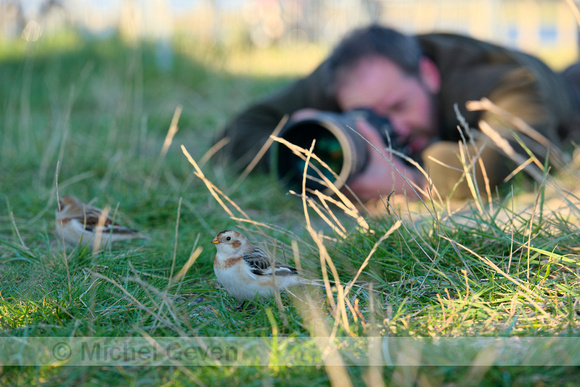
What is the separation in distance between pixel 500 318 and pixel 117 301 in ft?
3.64

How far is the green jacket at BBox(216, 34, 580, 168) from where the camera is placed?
3129mm


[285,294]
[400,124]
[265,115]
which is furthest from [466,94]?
[285,294]

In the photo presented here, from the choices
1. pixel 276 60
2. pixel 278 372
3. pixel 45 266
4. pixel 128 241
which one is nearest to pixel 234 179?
pixel 128 241

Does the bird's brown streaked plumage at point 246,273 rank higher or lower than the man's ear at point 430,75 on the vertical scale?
lower

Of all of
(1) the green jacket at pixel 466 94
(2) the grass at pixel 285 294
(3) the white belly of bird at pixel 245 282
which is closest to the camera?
(2) the grass at pixel 285 294

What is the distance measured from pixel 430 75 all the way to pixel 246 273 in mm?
2426

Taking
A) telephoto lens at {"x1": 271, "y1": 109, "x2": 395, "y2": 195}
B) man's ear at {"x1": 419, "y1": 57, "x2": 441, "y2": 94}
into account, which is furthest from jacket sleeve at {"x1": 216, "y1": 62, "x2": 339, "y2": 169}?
man's ear at {"x1": 419, "y1": 57, "x2": 441, "y2": 94}

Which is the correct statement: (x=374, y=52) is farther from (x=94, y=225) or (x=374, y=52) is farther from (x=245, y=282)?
(x=245, y=282)

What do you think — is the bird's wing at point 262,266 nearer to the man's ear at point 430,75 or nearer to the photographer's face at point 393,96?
the photographer's face at point 393,96

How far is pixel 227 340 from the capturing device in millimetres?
1480

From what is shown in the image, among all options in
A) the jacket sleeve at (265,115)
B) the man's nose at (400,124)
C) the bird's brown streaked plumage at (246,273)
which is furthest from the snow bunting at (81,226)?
the man's nose at (400,124)

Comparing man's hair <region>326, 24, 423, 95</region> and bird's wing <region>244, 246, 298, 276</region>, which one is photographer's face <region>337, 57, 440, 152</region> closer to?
man's hair <region>326, 24, 423, 95</region>

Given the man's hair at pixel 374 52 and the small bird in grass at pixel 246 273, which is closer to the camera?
the small bird in grass at pixel 246 273

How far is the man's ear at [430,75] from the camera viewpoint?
3.57 m
